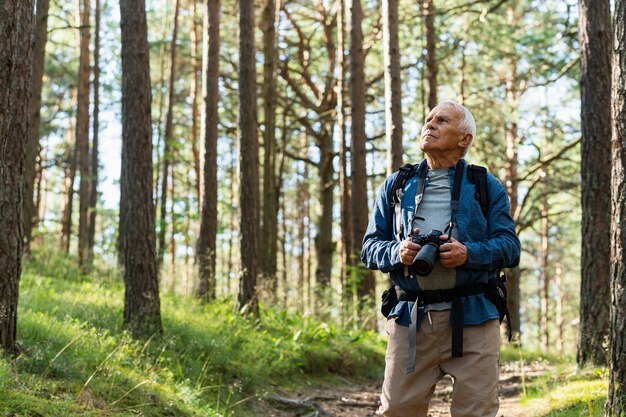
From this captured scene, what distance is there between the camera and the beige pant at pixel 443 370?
10.7 feet

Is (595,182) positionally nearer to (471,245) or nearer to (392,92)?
(392,92)

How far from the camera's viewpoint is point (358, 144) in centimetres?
1470

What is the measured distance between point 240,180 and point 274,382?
154 inches

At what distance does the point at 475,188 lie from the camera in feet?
11.6

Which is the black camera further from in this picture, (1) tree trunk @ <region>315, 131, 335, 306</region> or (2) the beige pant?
(1) tree trunk @ <region>315, 131, 335, 306</region>

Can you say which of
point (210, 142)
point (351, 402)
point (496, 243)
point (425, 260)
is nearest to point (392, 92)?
point (210, 142)

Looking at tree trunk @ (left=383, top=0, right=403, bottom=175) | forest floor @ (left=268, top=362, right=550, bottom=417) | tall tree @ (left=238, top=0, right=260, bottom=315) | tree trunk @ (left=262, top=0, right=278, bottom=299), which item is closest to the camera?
forest floor @ (left=268, top=362, right=550, bottom=417)

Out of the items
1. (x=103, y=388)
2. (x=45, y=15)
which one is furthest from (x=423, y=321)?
(x=45, y=15)

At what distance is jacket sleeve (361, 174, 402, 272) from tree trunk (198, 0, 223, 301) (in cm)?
896

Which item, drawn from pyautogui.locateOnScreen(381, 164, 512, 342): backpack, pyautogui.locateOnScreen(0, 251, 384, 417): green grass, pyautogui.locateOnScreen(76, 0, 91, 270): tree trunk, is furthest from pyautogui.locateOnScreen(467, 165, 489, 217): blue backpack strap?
pyautogui.locateOnScreen(76, 0, 91, 270): tree trunk

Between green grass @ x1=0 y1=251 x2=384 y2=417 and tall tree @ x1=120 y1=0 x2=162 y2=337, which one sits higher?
tall tree @ x1=120 y1=0 x2=162 y2=337

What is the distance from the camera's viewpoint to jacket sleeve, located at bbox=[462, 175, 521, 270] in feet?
10.9

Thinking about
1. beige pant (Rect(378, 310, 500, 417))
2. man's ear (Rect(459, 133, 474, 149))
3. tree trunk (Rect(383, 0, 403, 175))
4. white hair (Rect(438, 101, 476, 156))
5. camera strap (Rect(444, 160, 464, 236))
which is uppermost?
tree trunk (Rect(383, 0, 403, 175))

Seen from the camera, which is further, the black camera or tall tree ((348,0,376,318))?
tall tree ((348,0,376,318))
